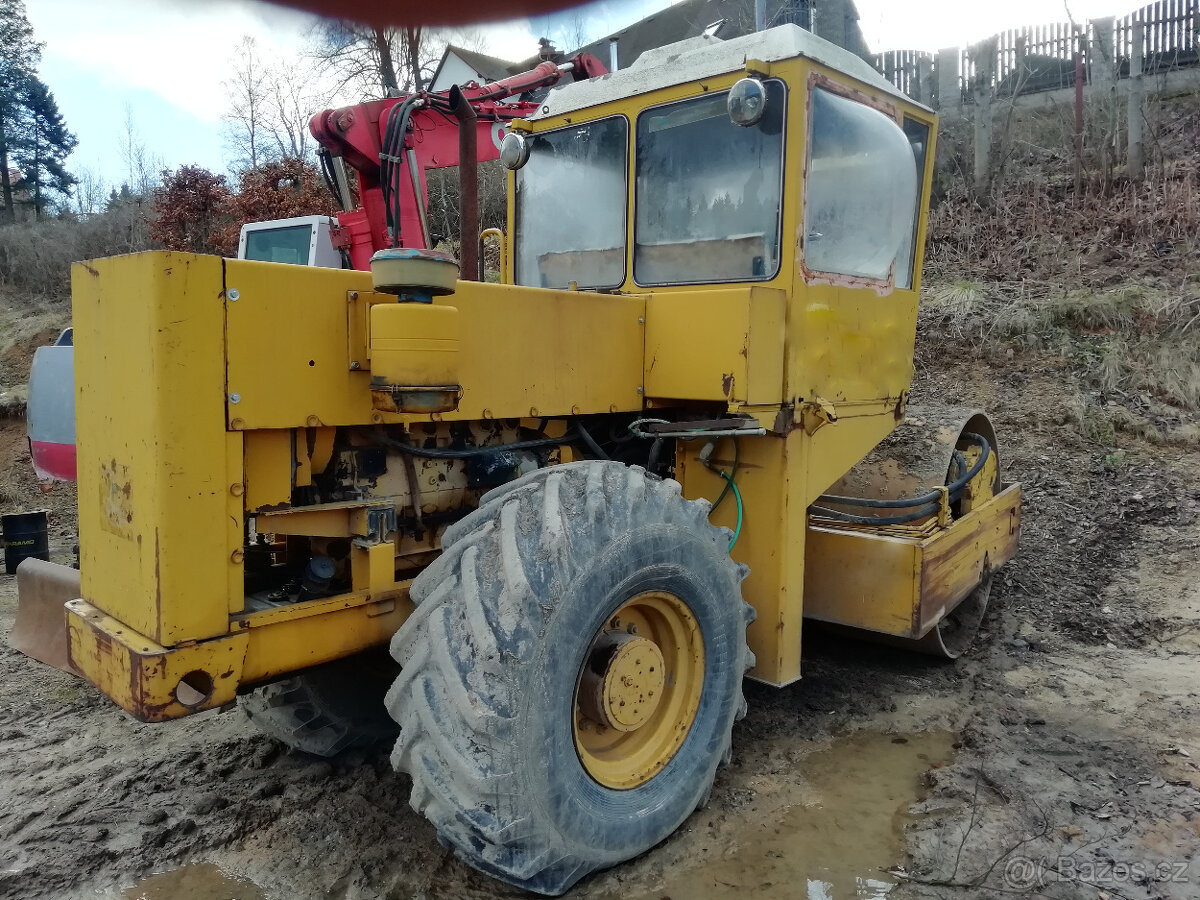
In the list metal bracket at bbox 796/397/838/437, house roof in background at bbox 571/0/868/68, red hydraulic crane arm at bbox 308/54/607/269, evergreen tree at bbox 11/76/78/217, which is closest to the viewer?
metal bracket at bbox 796/397/838/437

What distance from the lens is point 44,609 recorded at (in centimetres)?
272

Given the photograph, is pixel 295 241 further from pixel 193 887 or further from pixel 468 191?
pixel 193 887

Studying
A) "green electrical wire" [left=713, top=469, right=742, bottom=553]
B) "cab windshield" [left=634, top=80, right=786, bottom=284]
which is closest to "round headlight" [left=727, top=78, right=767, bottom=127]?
"cab windshield" [left=634, top=80, right=786, bottom=284]

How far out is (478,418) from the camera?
2.74m

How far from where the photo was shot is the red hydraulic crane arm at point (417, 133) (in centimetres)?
543

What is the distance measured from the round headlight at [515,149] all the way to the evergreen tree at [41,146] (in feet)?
85.7

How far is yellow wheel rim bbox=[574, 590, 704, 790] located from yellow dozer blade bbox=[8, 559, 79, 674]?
151 centimetres

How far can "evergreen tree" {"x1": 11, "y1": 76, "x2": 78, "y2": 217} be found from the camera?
25328 mm

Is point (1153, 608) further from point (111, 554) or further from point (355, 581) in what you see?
point (111, 554)

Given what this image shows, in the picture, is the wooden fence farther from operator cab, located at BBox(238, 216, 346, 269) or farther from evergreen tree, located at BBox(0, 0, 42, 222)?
evergreen tree, located at BBox(0, 0, 42, 222)

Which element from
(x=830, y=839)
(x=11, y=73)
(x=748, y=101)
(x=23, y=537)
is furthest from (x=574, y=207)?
(x=11, y=73)

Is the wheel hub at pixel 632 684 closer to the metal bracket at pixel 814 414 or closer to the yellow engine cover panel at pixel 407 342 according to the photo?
the yellow engine cover panel at pixel 407 342

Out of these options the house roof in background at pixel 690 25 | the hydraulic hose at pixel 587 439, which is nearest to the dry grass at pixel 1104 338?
the house roof in background at pixel 690 25

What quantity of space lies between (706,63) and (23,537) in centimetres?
573
